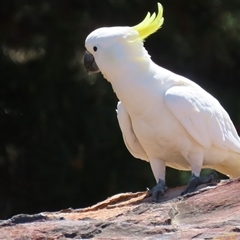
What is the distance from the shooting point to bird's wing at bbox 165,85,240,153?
3398 mm

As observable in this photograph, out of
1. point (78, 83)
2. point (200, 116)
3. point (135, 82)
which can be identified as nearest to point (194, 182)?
point (200, 116)

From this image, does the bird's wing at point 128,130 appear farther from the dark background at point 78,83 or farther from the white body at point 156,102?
the dark background at point 78,83

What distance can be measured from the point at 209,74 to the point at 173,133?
211 centimetres

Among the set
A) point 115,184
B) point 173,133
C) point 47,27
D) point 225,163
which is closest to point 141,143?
point 173,133

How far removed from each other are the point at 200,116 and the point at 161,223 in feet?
3.37

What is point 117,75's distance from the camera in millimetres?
3436

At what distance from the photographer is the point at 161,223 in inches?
101

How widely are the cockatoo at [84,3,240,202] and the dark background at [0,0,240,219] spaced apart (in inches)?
66.5

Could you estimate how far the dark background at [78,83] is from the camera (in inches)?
208

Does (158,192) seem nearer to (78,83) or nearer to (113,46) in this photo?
(113,46)

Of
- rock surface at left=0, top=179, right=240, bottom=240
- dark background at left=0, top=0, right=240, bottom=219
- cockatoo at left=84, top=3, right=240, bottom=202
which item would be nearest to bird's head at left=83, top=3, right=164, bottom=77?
cockatoo at left=84, top=3, right=240, bottom=202

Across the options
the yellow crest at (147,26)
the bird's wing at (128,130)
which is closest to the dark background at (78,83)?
the bird's wing at (128,130)

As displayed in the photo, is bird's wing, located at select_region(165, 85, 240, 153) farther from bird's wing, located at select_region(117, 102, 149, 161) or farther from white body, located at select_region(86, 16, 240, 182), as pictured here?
bird's wing, located at select_region(117, 102, 149, 161)

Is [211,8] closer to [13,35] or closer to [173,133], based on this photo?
[13,35]
